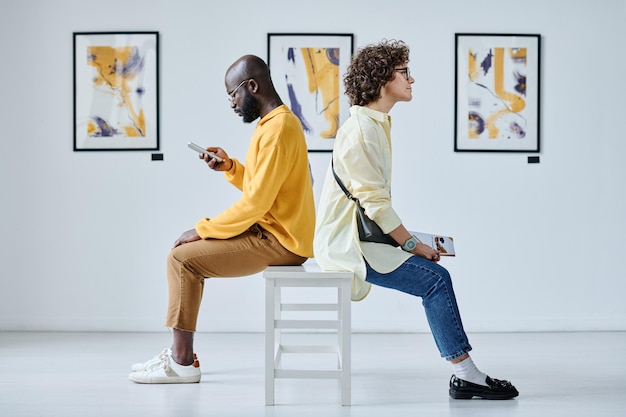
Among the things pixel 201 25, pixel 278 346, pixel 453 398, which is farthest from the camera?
pixel 201 25

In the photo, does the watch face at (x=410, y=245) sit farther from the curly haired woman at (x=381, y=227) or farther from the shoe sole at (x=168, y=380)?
the shoe sole at (x=168, y=380)

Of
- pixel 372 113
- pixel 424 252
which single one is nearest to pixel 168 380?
pixel 424 252

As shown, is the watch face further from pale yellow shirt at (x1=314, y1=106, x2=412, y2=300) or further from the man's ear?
the man's ear

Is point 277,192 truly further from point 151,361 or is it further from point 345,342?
point 151,361

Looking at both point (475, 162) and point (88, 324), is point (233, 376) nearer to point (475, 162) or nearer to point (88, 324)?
point (88, 324)

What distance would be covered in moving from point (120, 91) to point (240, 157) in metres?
0.80

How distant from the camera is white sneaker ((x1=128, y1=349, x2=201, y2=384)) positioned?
127 inches

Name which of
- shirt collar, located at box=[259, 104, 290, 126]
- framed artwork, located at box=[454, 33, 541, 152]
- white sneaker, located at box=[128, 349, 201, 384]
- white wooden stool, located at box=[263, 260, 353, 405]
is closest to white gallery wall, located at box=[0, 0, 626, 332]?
framed artwork, located at box=[454, 33, 541, 152]

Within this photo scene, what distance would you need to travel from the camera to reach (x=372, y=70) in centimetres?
294

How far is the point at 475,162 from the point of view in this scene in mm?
4758
